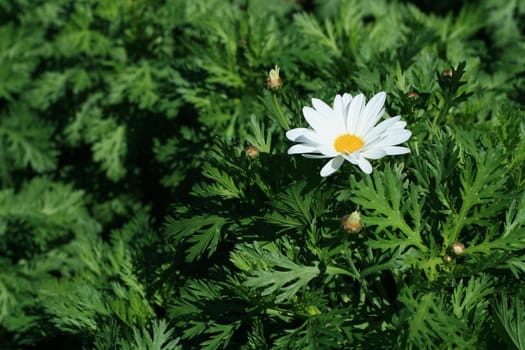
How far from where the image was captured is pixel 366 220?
1507 millimetres

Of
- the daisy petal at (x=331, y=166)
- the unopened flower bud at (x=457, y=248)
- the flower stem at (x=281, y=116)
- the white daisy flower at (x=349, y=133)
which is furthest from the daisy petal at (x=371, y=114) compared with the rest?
the unopened flower bud at (x=457, y=248)

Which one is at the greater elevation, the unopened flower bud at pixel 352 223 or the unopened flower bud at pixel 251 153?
the unopened flower bud at pixel 251 153

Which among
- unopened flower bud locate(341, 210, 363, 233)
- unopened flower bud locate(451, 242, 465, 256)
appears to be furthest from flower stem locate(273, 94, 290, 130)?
unopened flower bud locate(451, 242, 465, 256)

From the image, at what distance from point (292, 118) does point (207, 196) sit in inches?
14.1

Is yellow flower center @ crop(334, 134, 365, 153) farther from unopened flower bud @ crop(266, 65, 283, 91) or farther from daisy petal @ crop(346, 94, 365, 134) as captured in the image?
unopened flower bud @ crop(266, 65, 283, 91)

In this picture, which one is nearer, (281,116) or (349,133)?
(349,133)

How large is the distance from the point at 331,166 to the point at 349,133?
0.55 feet

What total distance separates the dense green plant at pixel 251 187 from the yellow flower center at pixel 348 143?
0.08 m

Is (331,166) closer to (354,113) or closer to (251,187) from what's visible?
(354,113)

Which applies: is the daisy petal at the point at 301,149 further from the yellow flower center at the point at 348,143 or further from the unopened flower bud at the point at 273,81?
the unopened flower bud at the point at 273,81

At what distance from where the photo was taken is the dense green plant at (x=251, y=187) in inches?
61.4

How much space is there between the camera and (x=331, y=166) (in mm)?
1474

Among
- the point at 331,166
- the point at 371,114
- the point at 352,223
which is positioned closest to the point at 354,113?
the point at 371,114

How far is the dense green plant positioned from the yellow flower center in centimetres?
8
